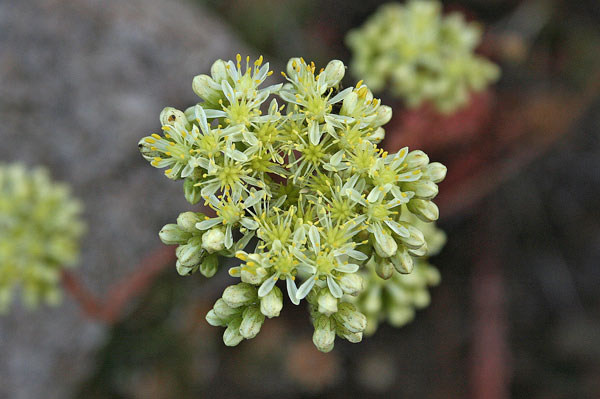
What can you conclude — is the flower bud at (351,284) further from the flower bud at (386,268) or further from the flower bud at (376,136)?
the flower bud at (376,136)

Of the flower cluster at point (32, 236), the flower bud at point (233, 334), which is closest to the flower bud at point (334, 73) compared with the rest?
the flower bud at point (233, 334)

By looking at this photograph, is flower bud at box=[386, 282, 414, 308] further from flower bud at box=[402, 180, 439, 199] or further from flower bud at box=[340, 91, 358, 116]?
flower bud at box=[340, 91, 358, 116]

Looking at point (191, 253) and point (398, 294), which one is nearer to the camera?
point (191, 253)

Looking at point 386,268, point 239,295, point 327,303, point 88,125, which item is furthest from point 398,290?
point 88,125

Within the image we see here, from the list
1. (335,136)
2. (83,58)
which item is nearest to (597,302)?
(335,136)

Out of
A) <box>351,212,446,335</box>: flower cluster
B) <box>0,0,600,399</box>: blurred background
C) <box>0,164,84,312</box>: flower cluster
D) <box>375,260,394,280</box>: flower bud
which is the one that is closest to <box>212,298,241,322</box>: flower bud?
<box>375,260,394,280</box>: flower bud

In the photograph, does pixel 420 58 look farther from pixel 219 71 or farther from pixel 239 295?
pixel 239 295
